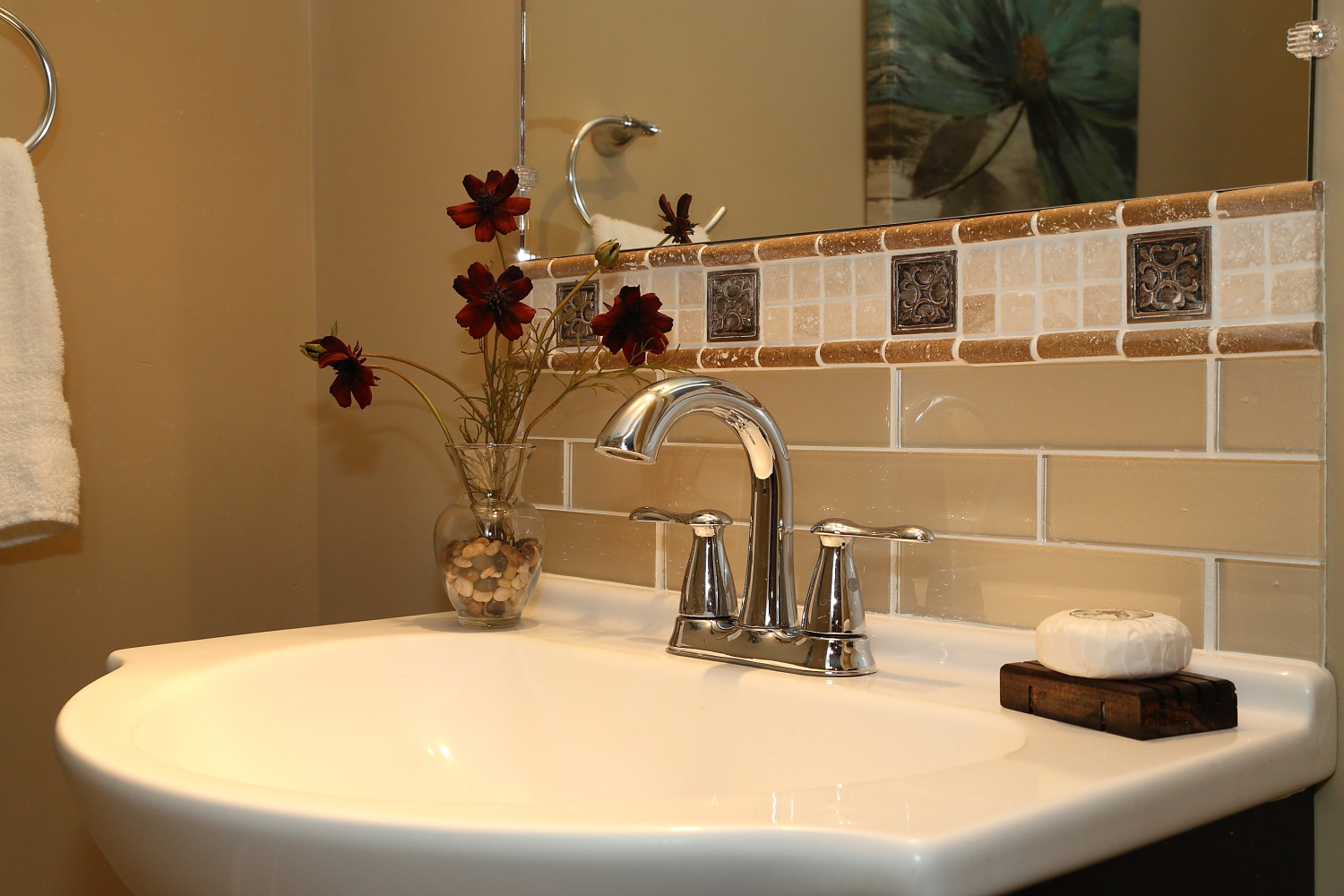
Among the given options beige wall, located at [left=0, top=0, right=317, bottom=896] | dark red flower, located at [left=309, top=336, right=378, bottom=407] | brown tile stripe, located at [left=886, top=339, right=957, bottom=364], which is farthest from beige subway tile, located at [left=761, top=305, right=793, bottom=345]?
beige wall, located at [left=0, top=0, right=317, bottom=896]

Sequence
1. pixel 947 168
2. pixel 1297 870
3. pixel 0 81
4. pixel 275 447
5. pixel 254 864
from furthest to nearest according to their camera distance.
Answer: pixel 275 447 → pixel 0 81 → pixel 947 168 → pixel 1297 870 → pixel 254 864

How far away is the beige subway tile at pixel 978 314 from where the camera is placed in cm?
79

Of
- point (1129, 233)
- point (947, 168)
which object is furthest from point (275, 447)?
point (1129, 233)

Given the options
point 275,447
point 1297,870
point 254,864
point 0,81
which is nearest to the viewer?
point 254,864

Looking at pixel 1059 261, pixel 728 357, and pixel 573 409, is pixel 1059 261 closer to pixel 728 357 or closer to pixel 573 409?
pixel 728 357

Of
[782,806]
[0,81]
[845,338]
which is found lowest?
[782,806]

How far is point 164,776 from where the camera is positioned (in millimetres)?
500

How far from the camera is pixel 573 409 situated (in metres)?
1.08

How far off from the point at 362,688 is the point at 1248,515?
0.65m

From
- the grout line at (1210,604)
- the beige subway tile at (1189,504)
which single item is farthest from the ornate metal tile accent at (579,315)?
the grout line at (1210,604)

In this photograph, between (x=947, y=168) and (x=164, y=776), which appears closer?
(x=164, y=776)

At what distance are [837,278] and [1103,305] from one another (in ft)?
0.71

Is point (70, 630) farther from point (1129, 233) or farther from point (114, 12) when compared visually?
point (1129, 233)

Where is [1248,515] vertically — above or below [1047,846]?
above
